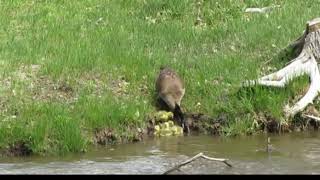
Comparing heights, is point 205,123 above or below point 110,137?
above

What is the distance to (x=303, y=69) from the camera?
10180mm

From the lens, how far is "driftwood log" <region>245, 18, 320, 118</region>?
9.54m

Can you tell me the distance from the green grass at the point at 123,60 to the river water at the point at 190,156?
33cm

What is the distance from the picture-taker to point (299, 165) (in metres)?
7.67

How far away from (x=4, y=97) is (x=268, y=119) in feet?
11.7

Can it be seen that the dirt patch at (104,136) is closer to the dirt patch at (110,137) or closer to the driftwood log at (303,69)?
the dirt patch at (110,137)

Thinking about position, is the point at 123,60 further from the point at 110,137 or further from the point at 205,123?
the point at 110,137

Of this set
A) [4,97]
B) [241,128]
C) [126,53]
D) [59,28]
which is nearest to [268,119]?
[241,128]

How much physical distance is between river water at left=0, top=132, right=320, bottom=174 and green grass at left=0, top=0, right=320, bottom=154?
0.33 metres

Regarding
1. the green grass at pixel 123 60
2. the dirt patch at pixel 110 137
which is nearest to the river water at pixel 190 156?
the dirt patch at pixel 110 137

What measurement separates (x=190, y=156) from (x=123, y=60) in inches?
118

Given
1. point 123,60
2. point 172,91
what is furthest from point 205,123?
point 123,60

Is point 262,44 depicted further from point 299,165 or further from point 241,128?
point 299,165

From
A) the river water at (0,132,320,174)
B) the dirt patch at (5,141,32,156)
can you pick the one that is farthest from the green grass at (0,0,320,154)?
the river water at (0,132,320,174)
